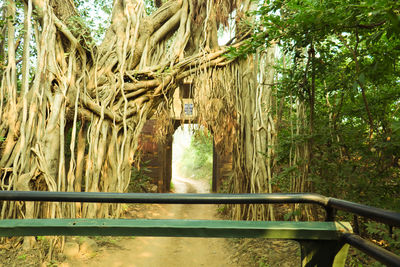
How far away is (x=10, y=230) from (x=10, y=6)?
10.7 ft

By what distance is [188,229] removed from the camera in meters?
0.64

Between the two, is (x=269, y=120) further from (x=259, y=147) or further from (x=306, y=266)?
(x=306, y=266)

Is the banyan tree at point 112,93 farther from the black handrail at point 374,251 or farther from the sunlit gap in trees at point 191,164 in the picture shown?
the sunlit gap in trees at point 191,164

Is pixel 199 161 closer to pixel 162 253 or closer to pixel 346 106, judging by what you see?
pixel 162 253

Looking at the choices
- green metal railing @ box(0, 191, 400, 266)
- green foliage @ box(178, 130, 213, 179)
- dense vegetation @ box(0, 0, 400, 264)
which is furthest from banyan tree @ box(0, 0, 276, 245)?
green foliage @ box(178, 130, 213, 179)

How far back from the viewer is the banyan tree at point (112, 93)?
2.82 metres

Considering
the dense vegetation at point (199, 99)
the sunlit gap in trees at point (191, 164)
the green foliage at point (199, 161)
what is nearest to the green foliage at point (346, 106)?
the dense vegetation at point (199, 99)

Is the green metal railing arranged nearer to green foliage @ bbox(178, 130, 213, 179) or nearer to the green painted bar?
the green painted bar

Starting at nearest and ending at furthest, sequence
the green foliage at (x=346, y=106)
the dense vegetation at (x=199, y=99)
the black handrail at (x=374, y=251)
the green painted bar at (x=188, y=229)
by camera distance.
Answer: the black handrail at (x=374, y=251) < the green painted bar at (x=188, y=229) < the green foliage at (x=346, y=106) < the dense vegetation at (x=199, y=99)

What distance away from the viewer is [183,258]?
3.13 metres

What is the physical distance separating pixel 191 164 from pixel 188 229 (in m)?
16.9

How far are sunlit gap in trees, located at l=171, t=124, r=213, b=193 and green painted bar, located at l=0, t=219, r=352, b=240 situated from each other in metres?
8.72

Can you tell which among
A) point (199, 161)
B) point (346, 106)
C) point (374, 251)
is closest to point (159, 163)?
point (346, 106)

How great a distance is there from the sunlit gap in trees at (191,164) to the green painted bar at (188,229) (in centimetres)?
872
